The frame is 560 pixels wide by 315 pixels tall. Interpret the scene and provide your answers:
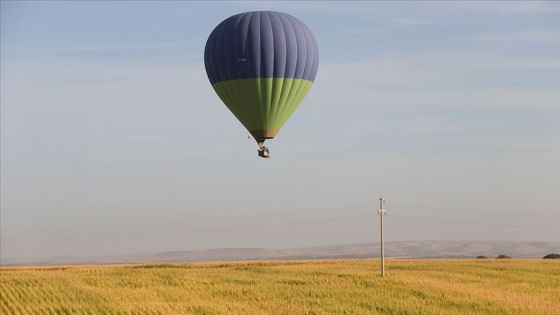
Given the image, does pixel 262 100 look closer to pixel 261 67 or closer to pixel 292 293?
pixel 261 67

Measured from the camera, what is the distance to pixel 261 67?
52.7 m

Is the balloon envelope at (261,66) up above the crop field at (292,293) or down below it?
above

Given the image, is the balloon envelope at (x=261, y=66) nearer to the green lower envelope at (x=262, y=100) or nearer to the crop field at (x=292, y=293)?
the green lower envelope at (x=262, y=100)

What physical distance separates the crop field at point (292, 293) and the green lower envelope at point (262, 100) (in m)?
9.92

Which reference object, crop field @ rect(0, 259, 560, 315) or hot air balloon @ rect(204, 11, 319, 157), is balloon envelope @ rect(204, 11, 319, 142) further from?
crop field @ rect(0, 259, 560, 315)

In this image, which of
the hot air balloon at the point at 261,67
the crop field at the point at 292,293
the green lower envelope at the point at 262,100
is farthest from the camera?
the green lower envelope at the point at 262,100

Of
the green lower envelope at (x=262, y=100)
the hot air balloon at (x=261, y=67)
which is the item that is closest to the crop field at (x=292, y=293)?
the hot air balloon at (x=261, y=67)

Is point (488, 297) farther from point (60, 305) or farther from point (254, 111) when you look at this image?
point (60, 305)

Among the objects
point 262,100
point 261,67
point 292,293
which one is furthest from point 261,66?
point 292,293

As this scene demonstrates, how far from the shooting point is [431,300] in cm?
4581

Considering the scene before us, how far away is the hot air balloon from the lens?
5259cm

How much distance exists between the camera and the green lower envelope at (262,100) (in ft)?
173

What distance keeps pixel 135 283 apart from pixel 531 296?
25014 mm

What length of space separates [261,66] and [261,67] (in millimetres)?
66
